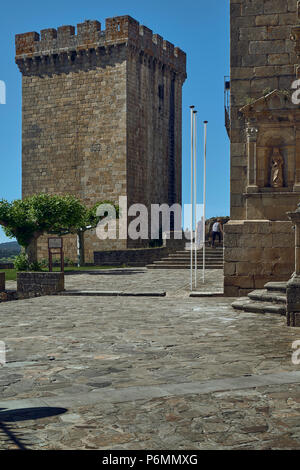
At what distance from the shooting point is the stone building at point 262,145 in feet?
39.5

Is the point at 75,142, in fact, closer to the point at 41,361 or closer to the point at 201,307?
the point at 201,307

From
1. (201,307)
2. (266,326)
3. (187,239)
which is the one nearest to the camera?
(266,326)

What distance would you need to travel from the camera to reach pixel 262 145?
1229 centimetres

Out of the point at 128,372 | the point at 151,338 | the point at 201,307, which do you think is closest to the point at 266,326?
the point at 151,338

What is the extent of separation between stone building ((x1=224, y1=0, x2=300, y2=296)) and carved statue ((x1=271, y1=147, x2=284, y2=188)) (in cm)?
2

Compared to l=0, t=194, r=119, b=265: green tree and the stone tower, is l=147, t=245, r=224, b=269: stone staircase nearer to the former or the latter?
l=0, t=194, r=119, b=265: green tree

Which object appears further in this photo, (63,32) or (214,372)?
(63,32)

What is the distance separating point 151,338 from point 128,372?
1.87 m

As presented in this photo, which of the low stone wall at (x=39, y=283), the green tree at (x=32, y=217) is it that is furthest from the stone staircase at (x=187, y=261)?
the low stone wall at (x=39, y=283)

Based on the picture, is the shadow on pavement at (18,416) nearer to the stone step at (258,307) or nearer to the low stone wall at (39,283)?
the stone step at (258,307)

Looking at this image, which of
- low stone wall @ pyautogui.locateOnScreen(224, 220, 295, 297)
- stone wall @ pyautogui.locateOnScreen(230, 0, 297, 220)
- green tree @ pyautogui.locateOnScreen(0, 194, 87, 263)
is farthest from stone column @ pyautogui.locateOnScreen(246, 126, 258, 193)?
green tree @ pyautogui.locateOnScreen(0, 194, 87, 263)

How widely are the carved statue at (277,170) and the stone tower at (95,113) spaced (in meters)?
18.9

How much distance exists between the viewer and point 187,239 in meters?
29.2

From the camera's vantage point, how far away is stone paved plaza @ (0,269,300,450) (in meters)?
3.64
